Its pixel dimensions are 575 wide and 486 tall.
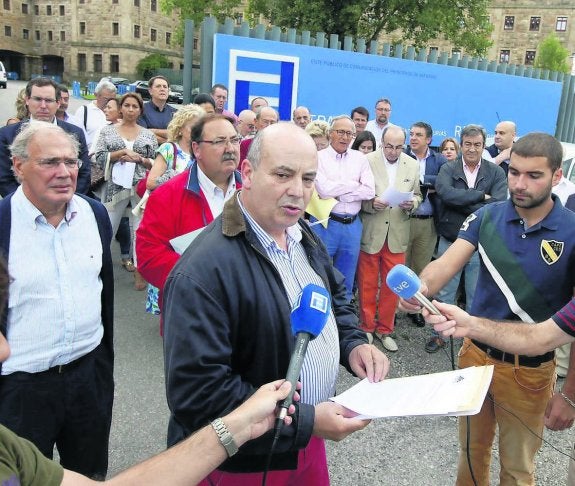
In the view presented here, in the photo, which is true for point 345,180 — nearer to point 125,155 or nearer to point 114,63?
point 125,155

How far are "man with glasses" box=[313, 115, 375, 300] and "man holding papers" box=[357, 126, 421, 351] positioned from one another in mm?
147

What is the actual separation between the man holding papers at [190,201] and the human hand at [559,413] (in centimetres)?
218

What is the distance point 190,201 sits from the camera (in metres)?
3.15

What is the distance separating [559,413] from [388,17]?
2599 centimetres

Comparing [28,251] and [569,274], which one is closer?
[28,251]

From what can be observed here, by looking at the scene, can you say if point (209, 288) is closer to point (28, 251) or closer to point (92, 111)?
point (28, 251)

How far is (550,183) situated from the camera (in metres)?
2.40

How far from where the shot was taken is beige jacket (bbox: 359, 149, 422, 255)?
199 inches

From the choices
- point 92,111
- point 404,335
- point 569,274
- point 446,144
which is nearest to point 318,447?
point 569,274

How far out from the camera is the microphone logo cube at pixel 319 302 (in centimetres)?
139

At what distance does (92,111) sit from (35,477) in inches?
245

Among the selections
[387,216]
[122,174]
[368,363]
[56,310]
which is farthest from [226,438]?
[122,174]

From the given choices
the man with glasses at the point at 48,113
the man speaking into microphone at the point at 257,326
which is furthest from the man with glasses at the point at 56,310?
the man with glasses at the point at 48,113

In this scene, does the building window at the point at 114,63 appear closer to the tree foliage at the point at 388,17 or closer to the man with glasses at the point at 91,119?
the tree foliage at the point at 388,17
